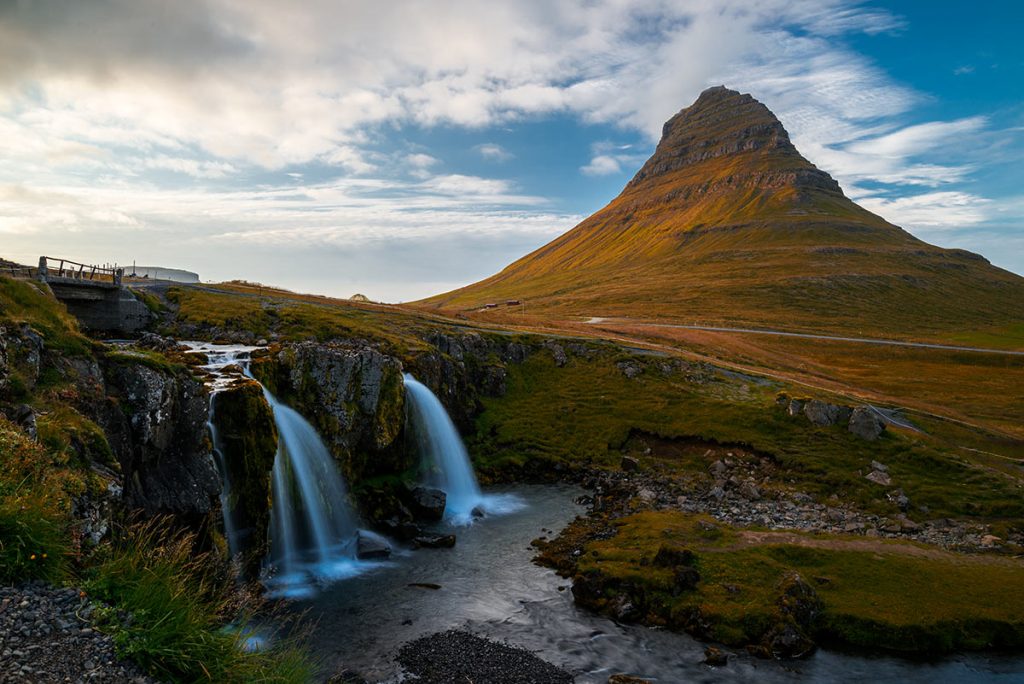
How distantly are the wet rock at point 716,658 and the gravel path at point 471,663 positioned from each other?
6.59 meters

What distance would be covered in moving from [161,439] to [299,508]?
10.4m

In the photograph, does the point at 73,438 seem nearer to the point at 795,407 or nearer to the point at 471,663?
the point at 471,663

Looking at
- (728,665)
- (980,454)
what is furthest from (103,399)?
(980,454)

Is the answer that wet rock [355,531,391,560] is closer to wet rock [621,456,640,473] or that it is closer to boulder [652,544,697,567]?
boulder [652,544,697,567]

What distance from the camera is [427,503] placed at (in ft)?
133

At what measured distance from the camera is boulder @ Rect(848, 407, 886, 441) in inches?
1932

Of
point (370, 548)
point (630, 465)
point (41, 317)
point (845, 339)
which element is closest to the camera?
point (41, 317)

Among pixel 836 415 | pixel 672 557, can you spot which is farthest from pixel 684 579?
pixel 836 415

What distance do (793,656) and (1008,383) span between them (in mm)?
96037

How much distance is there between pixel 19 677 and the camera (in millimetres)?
9406

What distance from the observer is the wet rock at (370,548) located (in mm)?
34094

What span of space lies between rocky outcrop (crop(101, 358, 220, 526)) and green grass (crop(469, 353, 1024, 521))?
2830cm

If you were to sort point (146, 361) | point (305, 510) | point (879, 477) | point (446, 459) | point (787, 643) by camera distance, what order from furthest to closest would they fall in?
point (446, 459) < point (879, 477) < point (305, 510) < point (146, 361) < point (787, 643)

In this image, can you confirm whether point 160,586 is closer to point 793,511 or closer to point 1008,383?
point 793,511
